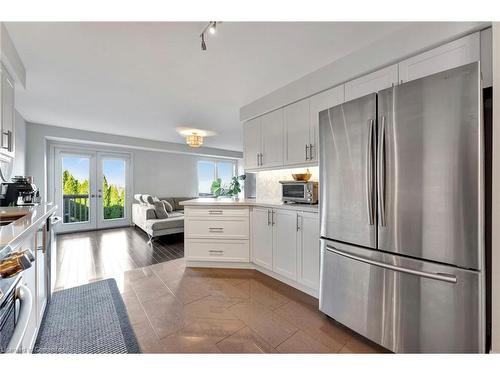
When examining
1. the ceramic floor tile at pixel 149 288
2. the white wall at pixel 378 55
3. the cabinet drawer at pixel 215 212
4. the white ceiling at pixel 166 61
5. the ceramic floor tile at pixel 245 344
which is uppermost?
the white ceiling at pixel 166 61

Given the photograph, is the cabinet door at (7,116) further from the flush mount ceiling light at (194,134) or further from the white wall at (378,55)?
the white wall at (378,55)

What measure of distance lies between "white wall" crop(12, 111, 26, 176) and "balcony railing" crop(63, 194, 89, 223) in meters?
1.43

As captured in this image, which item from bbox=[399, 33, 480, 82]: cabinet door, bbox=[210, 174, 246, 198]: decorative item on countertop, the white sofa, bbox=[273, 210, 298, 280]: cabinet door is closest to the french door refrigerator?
bbox=[399, 33, 480, 82]: cabinet door

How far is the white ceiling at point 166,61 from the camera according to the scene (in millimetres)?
1634

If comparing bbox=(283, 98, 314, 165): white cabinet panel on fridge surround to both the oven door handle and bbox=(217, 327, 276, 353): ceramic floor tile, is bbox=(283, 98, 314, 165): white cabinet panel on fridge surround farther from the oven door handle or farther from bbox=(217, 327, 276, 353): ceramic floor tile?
the oven door handle

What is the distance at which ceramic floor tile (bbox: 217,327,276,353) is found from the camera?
1433mm

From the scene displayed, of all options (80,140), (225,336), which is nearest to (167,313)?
(225,336)

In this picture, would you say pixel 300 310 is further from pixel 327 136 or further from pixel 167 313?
pixel 327 136

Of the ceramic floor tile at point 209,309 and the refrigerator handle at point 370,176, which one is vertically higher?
the refrigerator handle at point 370,176

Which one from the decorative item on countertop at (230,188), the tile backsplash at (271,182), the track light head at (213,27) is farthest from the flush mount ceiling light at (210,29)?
the decorative item on countertop at (230,188)

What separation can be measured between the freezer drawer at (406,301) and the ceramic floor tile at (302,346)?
9.9 inches

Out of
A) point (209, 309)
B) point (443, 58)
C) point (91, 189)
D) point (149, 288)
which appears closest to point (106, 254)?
point (149, 288)

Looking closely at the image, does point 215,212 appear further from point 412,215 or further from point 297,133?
point 412,215
